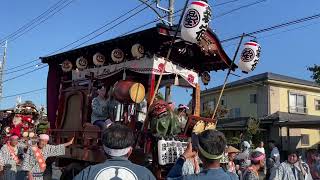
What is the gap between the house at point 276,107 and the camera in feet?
90.6

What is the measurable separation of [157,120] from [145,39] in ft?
6.84

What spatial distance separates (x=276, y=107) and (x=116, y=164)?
90.0 ft

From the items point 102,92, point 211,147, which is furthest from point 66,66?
point 211,147

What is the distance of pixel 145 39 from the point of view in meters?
9.43

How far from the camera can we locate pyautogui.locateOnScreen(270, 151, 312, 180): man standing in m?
7.54

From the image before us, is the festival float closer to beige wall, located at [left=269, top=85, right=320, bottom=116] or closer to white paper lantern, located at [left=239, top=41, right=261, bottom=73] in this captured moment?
white paper lantern, located at [left=239, top=41, right=261, bottom=73]

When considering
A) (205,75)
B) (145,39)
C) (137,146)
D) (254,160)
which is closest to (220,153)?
(254,160)

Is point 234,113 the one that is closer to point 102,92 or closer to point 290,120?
point 290,120

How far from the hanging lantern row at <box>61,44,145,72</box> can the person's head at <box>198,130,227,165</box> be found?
641 centimetres

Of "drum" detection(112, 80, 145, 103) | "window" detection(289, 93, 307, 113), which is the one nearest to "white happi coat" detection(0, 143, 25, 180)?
"drum" detection(112, 80, 145, 103)

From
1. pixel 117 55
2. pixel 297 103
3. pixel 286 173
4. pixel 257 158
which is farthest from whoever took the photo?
pixel 297 103

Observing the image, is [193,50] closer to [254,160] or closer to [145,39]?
[145,39]

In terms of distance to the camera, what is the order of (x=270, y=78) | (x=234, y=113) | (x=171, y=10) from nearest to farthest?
(x=171, y=10) < (x=270, y=78) < (x=234, y=113)

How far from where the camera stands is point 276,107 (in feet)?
96.1
